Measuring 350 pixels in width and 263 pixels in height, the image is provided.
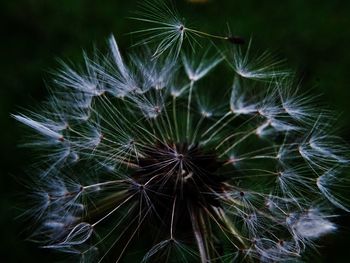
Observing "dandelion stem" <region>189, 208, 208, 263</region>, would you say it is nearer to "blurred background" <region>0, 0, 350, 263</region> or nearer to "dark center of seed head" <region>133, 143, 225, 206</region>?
"dark center of seed head" <region>133, 143, 225, 206</region>

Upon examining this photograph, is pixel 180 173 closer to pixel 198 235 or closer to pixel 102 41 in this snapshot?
pixel 198 235

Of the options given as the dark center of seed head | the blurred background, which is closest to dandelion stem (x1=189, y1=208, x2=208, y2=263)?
the dark center of seed head

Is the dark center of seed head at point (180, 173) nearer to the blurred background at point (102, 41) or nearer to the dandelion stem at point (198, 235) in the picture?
the dandelion stem at point (198, 235)

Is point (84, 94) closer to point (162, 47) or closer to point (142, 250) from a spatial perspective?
point (162, 47)

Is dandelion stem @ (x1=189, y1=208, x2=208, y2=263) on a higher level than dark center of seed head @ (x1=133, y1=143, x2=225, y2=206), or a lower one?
lower

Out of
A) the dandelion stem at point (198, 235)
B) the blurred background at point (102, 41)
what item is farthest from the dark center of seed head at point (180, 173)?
the blurred background at point (102, 41)

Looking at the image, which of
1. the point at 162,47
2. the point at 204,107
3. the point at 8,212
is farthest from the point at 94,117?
the point at 8,212

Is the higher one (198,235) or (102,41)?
(102,41)

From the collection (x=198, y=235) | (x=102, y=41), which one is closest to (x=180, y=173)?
(x=198, y=235)
